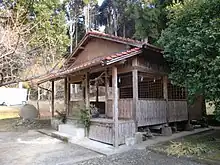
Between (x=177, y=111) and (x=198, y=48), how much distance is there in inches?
191

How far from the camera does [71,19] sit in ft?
99.0

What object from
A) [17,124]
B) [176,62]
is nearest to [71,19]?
[17,124]

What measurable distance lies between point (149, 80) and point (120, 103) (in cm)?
394

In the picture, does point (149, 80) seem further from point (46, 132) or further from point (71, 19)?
point (71, 19)

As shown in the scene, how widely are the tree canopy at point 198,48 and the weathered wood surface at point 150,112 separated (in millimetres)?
1694

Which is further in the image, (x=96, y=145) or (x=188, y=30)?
(x=96, y=145)

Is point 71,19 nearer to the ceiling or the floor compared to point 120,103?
nearer to the ceiling

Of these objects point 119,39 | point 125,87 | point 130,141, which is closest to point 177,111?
point 125,87

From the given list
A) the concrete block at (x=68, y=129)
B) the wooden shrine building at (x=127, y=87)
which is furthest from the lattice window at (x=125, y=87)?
the concrete block at (x=68, y=129)

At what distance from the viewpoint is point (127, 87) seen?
1401 centimetres

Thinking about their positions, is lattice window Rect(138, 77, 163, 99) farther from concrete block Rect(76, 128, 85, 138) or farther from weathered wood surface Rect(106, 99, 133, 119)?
concrete block Rect(76, 128, 85, 138)

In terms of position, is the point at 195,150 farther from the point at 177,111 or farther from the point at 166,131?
the point at 177,111

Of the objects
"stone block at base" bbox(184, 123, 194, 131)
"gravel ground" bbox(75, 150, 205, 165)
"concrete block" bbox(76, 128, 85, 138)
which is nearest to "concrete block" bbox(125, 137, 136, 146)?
"gravel ground" bbox(75, 150, 205, 165)

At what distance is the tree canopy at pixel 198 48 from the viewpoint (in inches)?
282
